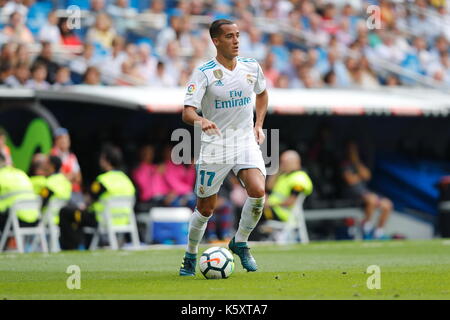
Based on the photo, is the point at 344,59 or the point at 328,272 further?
the point at 344,59

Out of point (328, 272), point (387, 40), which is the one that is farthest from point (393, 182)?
point (328, 272)

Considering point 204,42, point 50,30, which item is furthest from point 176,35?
point 50,30

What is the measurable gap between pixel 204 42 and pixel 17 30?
155 inches

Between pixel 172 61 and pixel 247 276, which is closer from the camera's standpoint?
pixel 247 276

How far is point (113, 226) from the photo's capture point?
17.6 metres

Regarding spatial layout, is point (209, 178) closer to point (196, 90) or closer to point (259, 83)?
point (196, 90)

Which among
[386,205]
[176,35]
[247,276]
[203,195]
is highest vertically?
[176,35]

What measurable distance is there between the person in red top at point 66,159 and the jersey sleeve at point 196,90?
312 inches

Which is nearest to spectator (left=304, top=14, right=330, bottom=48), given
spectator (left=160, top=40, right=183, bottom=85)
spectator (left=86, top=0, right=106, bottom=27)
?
spectator (left=160, top=40, right=183, bottom=85)

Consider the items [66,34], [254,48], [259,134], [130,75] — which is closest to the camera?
[259,134]

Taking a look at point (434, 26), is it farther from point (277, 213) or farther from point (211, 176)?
point (211, 176)

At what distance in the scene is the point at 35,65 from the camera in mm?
18422

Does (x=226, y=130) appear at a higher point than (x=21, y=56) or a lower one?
lower
